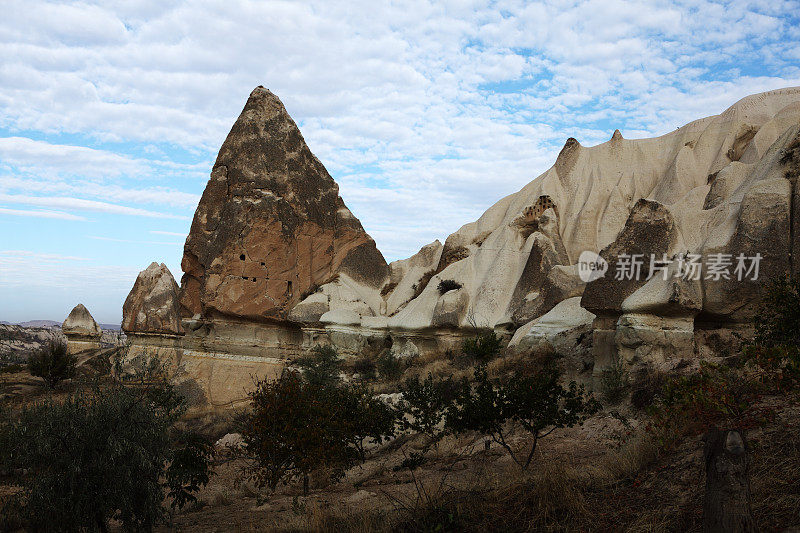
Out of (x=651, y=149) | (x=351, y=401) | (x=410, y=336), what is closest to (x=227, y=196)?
(x=410, y=336)

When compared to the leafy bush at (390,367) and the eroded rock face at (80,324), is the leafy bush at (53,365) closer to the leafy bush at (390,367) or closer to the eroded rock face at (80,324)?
the eroded rock face at (80,324)

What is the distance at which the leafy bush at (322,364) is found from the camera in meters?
17.7

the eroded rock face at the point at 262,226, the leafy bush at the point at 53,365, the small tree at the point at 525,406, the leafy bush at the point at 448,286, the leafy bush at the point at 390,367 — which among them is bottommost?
the leafy bush at the point at 53,365

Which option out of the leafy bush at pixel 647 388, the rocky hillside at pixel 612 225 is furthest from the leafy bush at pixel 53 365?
the leafy bush at pixel 647 388

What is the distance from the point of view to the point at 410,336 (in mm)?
22391

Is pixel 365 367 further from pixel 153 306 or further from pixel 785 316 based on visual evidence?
pixel 785 316

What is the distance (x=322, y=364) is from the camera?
1992 cm

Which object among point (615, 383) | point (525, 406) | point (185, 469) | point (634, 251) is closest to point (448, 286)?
point (634, 251)

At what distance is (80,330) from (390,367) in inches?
834

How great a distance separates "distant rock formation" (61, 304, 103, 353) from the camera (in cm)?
3231

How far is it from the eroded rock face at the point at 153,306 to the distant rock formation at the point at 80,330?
6.66 m

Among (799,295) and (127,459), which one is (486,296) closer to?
(799,295)

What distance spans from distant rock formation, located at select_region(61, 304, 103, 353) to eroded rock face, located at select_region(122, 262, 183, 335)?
6.66 m

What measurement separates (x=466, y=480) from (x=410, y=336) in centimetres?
1476
